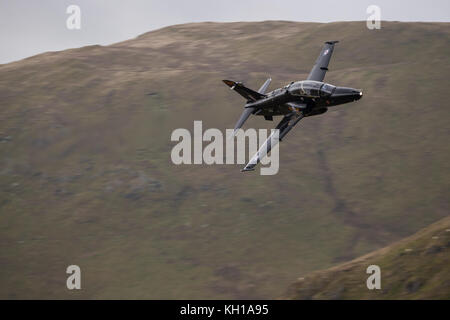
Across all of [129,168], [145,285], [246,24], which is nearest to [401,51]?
[246,24]

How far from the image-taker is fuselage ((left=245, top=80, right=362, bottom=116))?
40.6m

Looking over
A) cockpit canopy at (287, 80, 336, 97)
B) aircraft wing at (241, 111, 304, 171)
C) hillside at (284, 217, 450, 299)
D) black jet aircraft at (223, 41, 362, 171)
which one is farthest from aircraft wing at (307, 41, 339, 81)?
hillside at (284, 217, 450, 299)

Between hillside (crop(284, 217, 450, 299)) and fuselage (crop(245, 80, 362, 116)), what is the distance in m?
16.3

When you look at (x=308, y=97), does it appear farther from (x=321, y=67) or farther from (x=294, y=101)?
(x=321, y=67)

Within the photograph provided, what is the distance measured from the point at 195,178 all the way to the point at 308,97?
56.8 meters

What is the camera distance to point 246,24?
160 m

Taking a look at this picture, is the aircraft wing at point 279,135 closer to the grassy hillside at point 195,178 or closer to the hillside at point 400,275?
the hillside at point 400,275

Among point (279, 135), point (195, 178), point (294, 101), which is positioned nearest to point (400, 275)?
point (279, 135)

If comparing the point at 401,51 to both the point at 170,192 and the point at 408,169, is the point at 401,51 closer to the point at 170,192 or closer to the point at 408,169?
the point at 408,169

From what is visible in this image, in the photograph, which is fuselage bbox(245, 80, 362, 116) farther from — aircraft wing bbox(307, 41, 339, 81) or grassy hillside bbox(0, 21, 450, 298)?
grassy hillside bbox(0, 21, 450, 298)

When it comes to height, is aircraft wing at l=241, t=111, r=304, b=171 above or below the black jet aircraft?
below

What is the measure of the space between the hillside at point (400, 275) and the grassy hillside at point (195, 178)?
22619mm
